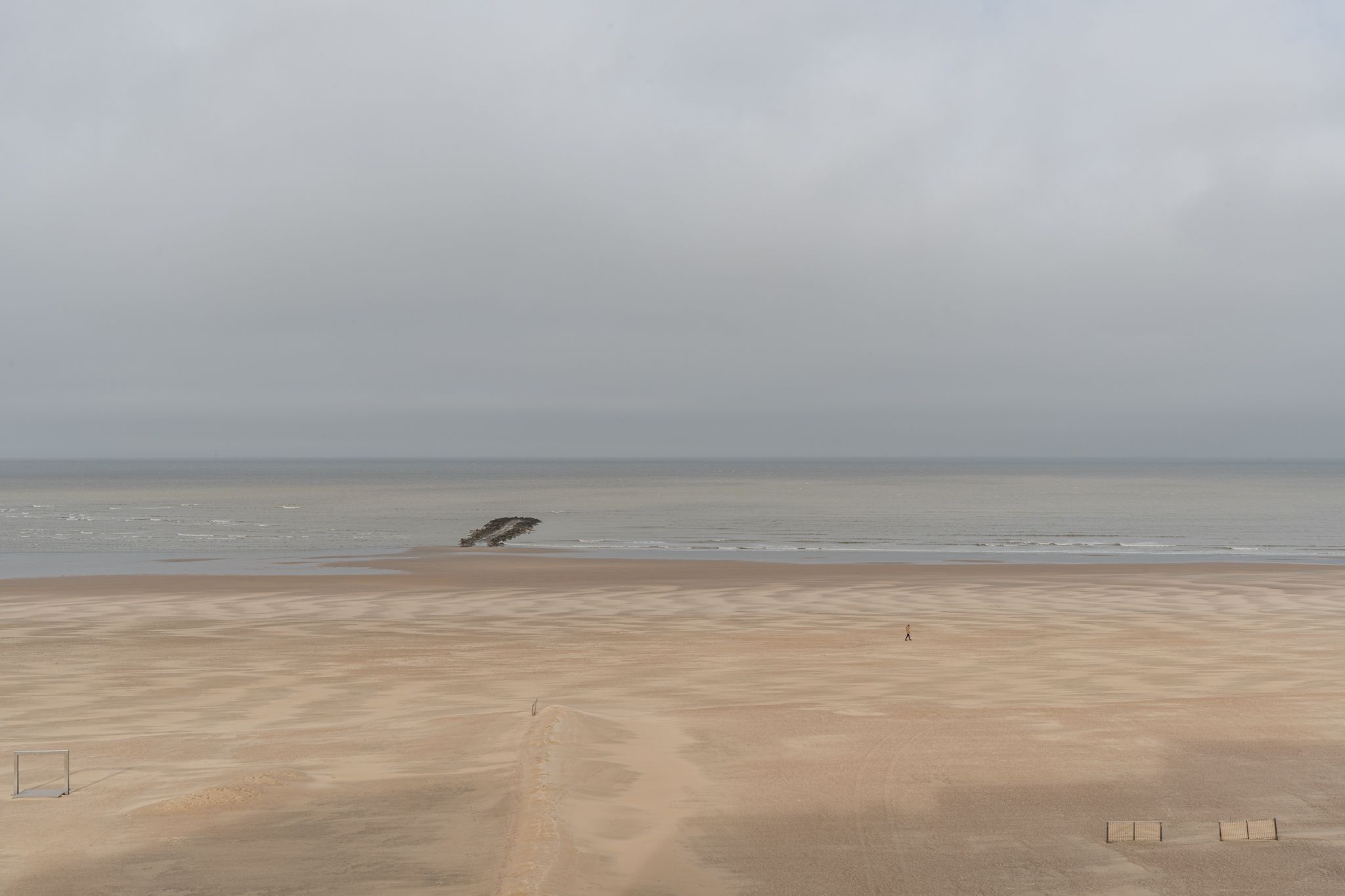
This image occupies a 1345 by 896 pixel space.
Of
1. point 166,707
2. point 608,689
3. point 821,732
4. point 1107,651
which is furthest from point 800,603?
point 166,707

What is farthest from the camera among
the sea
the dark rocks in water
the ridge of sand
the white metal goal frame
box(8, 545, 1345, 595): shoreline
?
the dark rocks in water

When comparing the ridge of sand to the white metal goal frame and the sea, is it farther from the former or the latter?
the sea

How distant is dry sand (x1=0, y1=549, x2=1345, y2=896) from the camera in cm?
1002

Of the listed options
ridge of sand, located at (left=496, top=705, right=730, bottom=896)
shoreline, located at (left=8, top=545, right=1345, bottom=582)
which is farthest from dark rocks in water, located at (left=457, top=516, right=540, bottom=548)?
ridge of sand, located at (left=496, top=705, right=730, bottom=896)

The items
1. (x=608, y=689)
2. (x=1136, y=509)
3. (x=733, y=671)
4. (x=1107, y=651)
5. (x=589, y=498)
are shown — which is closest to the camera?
(x=608, y=689)

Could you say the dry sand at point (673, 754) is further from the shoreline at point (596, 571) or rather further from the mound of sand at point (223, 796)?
the shoreline at point (596, 571)

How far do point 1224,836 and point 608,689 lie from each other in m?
11.9

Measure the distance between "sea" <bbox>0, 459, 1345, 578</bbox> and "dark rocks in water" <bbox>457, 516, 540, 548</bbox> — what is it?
143 centimetres

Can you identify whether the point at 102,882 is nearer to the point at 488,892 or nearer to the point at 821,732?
the point at 488,892

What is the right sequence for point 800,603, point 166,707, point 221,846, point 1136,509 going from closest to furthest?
1. point 221,846
2. point 166,707
3. point 800,603
4. point 1136,509

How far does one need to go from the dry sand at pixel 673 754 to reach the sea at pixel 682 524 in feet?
77.8

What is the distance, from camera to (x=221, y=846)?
10.4 metres

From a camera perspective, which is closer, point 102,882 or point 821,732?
point 102,882

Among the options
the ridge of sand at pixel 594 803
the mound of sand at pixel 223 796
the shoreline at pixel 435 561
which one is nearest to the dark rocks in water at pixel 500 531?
the shoreline at pixel 435 561
